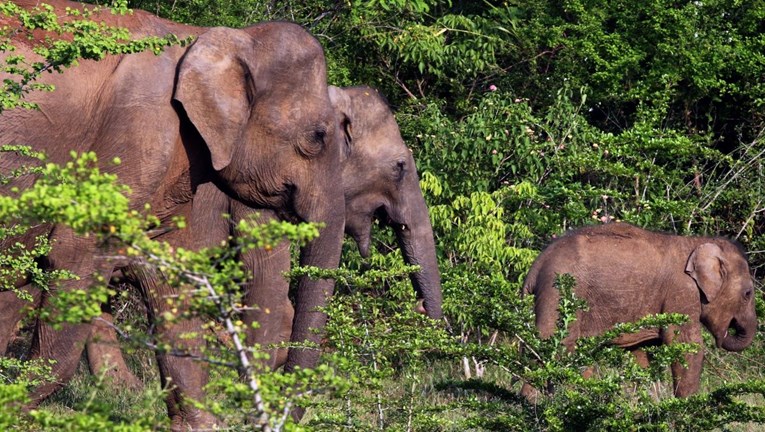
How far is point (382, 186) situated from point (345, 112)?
744 millimetres

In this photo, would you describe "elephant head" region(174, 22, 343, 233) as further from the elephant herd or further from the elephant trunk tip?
the elephant trunk tip

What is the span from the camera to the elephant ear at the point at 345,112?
11.5 m

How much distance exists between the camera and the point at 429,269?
1186 cm

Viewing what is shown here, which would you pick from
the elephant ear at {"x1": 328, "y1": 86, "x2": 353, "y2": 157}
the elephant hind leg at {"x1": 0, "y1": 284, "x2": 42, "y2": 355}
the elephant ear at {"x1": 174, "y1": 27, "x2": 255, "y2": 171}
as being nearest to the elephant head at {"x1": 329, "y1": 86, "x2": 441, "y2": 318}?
the elephant ear at {"x1": 328, "y1": 86, "x2": 353, "y2": 157}

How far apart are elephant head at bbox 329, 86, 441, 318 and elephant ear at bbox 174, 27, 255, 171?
2.72m

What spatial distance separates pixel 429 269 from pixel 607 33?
13.4 ft

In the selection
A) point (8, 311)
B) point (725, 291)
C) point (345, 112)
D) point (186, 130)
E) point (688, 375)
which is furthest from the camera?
point (725, 291)

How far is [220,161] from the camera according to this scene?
28.0 feet

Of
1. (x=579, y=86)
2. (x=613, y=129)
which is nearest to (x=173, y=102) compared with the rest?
(x=579, y=86)

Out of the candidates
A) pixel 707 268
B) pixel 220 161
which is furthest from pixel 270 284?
pixel 707 268

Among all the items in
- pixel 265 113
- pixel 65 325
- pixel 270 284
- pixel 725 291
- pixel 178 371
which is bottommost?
pixel 725 291

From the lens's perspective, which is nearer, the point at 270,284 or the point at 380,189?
the point at 270,284

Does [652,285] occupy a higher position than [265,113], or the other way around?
[265,113]

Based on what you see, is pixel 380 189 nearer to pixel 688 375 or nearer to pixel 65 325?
pixel 688 375
